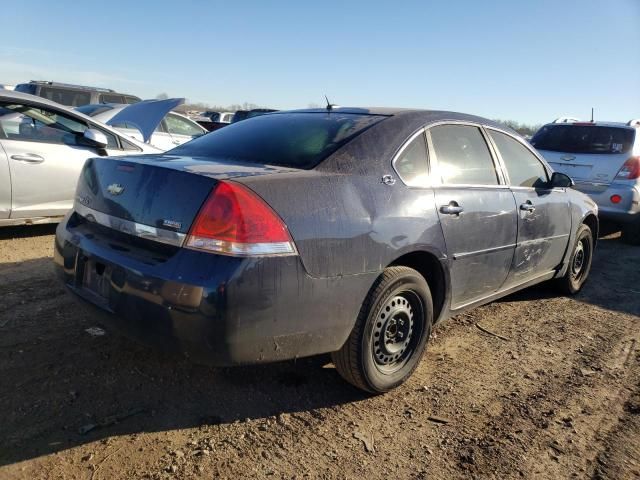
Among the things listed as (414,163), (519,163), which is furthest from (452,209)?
(519,163)

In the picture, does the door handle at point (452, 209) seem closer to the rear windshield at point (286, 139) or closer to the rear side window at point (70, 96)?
the rear windshield at point (286, 139)

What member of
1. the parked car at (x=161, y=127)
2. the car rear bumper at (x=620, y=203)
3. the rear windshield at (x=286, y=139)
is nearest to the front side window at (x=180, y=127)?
the parked car at (x=161, y=127)

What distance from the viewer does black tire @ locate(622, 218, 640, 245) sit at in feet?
25.1

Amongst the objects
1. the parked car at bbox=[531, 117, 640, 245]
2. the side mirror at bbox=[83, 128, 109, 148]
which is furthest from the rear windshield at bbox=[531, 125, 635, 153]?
the side mirror at bbox=[83, 128, 109, 148]

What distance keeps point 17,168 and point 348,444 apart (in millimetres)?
4365

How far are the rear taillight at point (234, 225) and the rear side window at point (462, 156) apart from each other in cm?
142

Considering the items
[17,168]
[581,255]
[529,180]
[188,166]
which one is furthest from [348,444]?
[17,168]

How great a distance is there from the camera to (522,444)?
8.76 ft

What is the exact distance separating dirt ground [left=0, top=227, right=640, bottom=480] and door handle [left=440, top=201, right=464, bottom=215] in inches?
39.9

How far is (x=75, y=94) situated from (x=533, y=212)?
1278cm

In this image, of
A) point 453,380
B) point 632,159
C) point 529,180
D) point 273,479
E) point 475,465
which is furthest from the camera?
point 632,159

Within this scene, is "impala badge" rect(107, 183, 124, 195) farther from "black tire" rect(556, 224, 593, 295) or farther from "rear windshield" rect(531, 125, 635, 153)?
"rear windshield" rect(531, 125, 635, 153)

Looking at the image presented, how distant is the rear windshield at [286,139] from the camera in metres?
2.97

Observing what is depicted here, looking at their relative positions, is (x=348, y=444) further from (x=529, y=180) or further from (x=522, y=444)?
(x=529, y=180)
